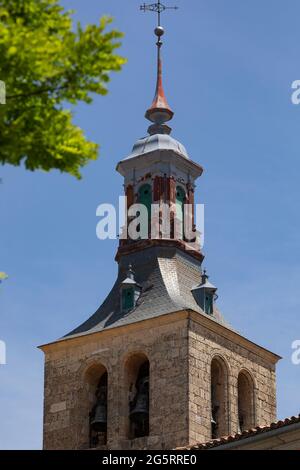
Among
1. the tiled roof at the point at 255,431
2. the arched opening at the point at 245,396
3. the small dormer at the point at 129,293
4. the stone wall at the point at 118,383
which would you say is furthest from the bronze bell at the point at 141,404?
the tiled roof at the point at 255,431

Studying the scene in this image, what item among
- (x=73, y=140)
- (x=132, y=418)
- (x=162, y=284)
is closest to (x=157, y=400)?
(x=132, y=418)

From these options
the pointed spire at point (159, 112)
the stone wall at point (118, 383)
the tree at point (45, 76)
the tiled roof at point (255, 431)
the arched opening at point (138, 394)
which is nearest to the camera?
the tree at point (45, 76)

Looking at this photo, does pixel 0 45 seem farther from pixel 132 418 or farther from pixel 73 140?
pixel 132 418

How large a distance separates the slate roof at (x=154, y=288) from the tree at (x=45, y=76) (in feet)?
79.3

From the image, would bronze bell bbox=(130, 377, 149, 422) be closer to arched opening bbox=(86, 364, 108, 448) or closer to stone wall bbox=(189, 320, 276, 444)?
arched opening bbox=(86, 364, 108, 448)

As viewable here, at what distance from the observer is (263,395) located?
36500mm

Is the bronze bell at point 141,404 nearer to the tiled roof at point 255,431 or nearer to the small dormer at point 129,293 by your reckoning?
the small dormer at point 129,293

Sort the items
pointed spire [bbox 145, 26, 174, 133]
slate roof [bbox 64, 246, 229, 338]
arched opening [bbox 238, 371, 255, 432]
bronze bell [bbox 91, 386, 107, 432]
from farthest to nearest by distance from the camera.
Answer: pointed spire [bbox 145, 26, 174, 133]
arched opening [bbox 238, 371, 255, 432]
slate roof [bbox 64, 246, 229, 338]
bronze bell [bbox 91, 386, 107, 432]

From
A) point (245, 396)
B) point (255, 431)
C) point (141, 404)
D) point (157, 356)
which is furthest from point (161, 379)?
point (255, 431)

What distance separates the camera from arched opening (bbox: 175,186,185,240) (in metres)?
37.1

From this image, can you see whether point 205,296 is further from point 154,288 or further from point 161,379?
point 161,379

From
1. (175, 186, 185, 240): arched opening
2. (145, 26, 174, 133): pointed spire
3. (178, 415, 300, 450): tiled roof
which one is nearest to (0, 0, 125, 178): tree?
(178, 415, 300, 450): tiled roof

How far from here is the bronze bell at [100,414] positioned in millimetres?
34344

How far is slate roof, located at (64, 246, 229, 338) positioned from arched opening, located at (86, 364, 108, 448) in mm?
1093
